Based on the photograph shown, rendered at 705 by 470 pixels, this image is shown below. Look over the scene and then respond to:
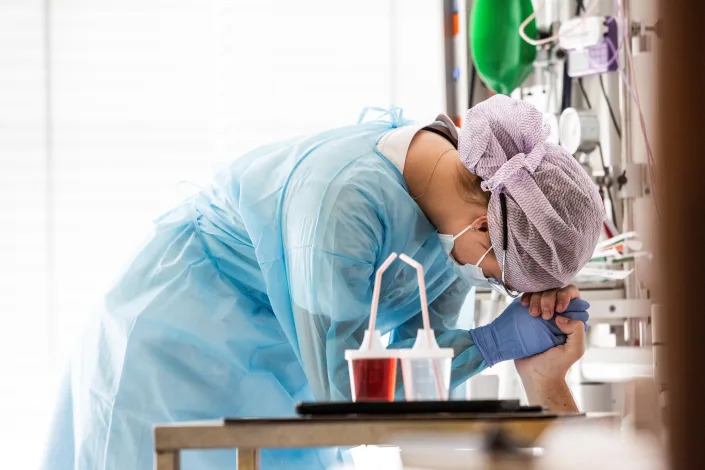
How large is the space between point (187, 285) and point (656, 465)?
1.31m

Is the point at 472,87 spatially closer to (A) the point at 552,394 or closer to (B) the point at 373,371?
(A) the point at 552,394

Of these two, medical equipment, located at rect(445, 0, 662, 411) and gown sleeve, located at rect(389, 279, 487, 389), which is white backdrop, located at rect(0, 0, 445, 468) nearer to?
medical equipment, located at rect(445, 0, 662, 411)

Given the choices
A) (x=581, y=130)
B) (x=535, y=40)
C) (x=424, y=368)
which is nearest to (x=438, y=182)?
(x=424, y=368)

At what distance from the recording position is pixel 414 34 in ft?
12.1

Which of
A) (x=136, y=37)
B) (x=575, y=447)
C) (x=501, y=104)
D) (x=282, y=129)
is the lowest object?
(x=575, y=447)

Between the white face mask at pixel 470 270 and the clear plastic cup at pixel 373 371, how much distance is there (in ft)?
1.81

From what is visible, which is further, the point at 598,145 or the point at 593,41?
the point at 598,145

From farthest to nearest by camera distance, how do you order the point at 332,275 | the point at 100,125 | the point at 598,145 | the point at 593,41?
the point at 100,125
the point at 598,145
the point at 593,41
the point at 332,275

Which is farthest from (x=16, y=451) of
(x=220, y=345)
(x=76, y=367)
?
(x=220, y=345)

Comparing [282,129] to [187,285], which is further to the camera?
[282,129]

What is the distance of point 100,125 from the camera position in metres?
3.41

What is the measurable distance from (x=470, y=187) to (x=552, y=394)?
0.38 metres

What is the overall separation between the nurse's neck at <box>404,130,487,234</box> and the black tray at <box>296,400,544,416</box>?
0.71 meters

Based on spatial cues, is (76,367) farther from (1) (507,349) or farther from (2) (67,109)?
(2) (67,109)
